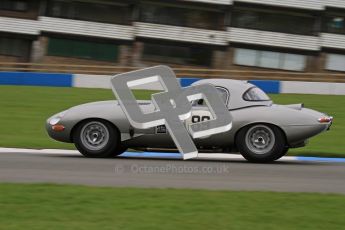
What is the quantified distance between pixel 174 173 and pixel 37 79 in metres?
17.8

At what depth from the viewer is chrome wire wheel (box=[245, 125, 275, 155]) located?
1022 centimetres

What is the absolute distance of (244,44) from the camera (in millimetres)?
40344

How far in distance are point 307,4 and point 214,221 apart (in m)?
35.7

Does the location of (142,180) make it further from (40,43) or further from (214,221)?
(40,43)

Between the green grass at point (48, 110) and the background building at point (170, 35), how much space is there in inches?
624

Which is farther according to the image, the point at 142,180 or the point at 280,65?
the point at 280,65

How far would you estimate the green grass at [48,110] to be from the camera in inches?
517

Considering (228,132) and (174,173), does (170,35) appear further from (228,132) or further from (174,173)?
(174,173)

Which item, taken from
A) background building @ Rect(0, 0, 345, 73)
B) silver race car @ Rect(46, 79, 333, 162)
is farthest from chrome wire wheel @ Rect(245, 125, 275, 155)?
background building @ Rect(0, 0, 345, 73)

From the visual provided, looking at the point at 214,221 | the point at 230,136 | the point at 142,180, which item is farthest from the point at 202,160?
the point at 214,221
